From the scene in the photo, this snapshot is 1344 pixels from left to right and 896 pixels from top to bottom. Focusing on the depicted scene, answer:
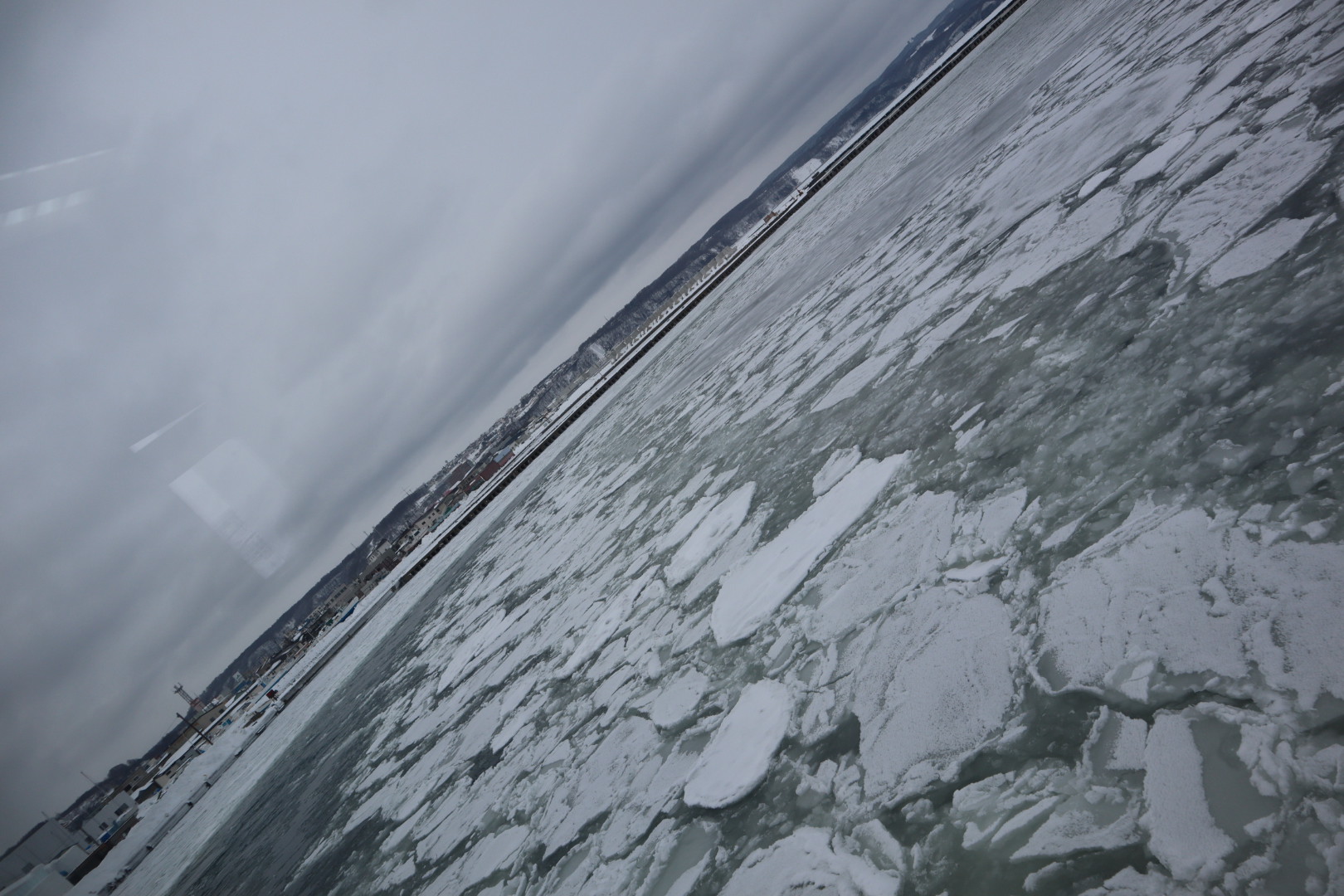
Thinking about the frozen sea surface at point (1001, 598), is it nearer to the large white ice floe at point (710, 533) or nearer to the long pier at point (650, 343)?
the large white ice floe at point (710, 533)

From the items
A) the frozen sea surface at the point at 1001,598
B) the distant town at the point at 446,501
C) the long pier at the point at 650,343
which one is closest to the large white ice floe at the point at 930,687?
the frozen sea surface at the point at 1001,598

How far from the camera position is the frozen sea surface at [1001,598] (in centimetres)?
79

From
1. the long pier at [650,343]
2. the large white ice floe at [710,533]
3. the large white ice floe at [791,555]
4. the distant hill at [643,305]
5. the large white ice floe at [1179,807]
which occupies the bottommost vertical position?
the large white ice floe at [1179,807]

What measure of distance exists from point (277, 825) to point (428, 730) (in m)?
1.75

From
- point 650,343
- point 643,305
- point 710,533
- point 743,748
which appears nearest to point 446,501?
point 650,343

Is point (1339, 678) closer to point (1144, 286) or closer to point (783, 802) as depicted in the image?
point (783, 802)

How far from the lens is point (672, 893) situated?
1189mm

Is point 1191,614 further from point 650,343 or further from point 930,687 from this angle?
point 650,343

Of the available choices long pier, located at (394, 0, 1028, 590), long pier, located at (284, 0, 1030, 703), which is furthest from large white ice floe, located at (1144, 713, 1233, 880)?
long pier, located at (394, 0, 1028, 590)

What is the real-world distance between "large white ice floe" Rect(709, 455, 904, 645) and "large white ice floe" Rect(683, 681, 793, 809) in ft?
0.92

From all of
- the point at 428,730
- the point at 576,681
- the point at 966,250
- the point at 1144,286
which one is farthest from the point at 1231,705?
the point at 428,730

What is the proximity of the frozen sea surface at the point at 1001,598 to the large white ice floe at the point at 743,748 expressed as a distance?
0.01m

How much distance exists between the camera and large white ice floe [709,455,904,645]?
180cm

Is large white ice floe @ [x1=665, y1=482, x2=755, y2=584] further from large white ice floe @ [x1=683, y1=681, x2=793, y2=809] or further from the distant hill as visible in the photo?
the distant hill
